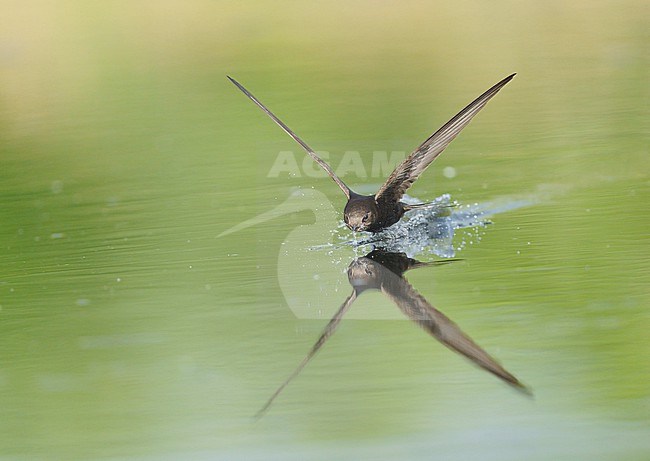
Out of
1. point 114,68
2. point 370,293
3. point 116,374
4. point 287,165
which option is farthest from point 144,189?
point 114,68

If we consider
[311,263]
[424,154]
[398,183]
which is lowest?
[311,263]

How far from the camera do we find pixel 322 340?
3678mm

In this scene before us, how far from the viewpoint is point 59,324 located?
4.05 metres

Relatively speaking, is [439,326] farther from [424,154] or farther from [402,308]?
[424,154]

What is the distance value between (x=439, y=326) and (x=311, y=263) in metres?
0.95

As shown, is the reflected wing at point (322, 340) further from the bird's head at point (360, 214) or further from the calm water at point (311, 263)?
the bird's head at point (360, 214)

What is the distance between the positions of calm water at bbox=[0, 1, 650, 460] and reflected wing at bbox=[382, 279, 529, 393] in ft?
0.12

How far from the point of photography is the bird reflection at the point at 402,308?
3.36 m

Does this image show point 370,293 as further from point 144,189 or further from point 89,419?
point 144,189

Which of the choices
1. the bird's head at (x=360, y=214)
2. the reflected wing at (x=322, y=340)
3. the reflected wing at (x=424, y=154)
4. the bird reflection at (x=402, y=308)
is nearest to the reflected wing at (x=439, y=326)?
the bird reflection at (x=402, y=308)

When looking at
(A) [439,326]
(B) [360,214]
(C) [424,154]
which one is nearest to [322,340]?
(A) [439,326]

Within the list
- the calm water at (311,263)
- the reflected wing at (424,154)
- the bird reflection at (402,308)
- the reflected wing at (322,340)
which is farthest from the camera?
the reflected wing at (424,154)

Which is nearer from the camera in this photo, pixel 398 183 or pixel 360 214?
pixel 360 214

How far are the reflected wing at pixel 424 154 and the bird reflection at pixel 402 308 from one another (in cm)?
28
